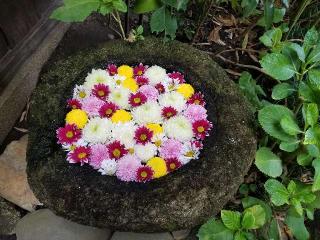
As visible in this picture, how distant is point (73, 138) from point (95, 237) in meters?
0.64

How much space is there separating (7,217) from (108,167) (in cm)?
95

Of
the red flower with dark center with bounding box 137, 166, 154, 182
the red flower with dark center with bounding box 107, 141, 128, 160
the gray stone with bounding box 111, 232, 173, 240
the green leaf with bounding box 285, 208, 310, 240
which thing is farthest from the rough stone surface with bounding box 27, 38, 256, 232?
the green leaf with bounding box 285, 208, 310, 240

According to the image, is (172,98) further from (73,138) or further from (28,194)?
(28,194)

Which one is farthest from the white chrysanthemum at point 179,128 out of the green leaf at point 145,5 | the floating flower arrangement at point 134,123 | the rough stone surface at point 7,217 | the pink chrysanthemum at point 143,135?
the rough stone surface at point 7,217

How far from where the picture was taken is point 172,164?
227cm

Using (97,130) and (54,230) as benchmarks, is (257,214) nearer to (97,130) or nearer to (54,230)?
(97,130)

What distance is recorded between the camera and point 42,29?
3.06 m

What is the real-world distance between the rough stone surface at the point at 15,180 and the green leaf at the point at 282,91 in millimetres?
1640

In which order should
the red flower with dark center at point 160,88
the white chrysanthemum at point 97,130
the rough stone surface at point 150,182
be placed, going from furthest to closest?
the red flower with dark center at point 160,88 → the white chrysanthemum at point 97,130 → the rough stone surface at point 150,182

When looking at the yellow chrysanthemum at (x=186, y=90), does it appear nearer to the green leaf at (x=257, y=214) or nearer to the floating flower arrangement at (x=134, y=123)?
the floating flower arrangement at (x=134, y=123)

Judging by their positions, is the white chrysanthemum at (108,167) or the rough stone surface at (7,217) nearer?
the white chrysanthemum at (108,167)

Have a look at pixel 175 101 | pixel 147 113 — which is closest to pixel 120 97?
pixel 147 113

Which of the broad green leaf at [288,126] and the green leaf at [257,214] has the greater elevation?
the broad green leaf at [288,126]

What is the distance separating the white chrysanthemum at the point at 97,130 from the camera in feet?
7.69
